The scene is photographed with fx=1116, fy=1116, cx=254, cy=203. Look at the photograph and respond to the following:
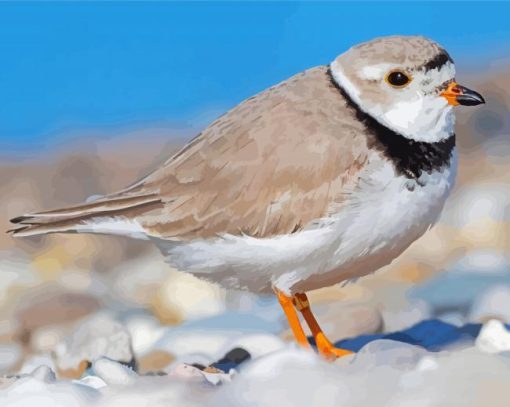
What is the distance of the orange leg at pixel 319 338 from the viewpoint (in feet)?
11.9

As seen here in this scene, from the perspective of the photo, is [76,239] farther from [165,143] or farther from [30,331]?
[165,143]

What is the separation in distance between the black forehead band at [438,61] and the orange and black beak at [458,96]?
0.07 m

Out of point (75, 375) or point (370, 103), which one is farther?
point (75, 375)

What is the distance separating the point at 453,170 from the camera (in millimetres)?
3410

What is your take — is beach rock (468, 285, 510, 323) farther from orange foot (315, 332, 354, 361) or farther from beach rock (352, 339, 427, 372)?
beach rock (352, 339, 427, 372)

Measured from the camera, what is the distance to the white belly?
320 cm

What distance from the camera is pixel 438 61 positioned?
3318mm

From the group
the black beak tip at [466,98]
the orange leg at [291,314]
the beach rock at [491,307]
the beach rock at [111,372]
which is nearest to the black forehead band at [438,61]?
the black beak tip at [466,98]

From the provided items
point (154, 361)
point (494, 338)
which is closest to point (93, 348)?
point (154, 361)

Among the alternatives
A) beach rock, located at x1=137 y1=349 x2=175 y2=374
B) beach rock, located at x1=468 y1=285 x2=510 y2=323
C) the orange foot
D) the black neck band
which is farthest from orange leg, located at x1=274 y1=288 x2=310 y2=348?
beach rock, located at x1=468 y1=285 x2=510 y2=323

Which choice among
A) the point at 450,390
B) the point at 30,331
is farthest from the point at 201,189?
the point at 30,331

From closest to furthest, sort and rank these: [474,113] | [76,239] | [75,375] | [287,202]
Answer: [287,202] → [75,375] → [76,239] → [474,113]

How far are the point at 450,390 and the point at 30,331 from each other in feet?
9.44

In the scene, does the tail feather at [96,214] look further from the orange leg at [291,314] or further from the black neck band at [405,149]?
the black neck band at [405,149]
